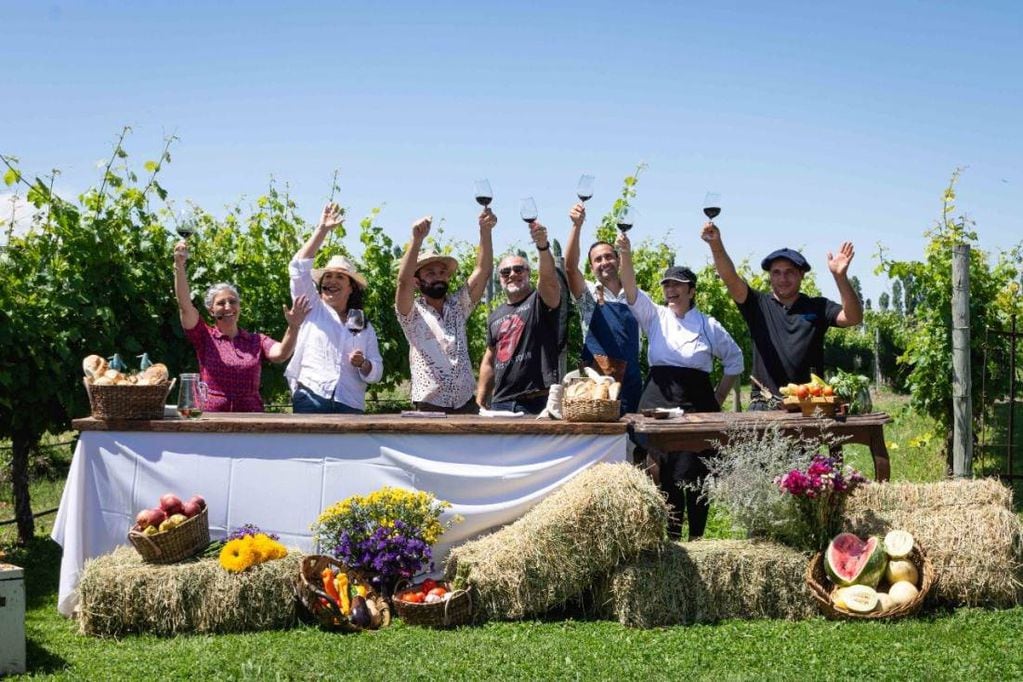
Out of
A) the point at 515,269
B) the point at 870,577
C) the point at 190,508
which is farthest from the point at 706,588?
the point at 190,508

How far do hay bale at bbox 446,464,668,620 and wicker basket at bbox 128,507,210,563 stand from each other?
1.26m

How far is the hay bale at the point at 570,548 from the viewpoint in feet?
15.4

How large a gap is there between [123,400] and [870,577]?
3679 mm

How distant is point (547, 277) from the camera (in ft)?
18.2

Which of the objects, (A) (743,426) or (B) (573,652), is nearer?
(B) (573,652)

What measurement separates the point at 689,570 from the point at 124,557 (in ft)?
8.69

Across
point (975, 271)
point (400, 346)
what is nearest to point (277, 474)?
point (400, 346)

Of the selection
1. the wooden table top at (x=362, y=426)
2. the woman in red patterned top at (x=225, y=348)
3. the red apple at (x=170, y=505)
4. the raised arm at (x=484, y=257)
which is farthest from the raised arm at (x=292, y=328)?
the red apple at (x=170, y=505)

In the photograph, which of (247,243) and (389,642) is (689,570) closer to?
(389,642)

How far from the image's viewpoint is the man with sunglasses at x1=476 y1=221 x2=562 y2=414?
5645 mm

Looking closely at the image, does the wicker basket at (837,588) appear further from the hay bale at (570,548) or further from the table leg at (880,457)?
the hay bale at (570,548)

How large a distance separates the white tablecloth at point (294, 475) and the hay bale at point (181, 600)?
45 cm

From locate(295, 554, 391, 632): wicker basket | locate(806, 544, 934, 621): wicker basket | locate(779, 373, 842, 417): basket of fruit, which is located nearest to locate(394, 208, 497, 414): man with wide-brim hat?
locate(295, 554, 391, 632): wicker basket

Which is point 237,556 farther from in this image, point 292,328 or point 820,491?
point 820,491
